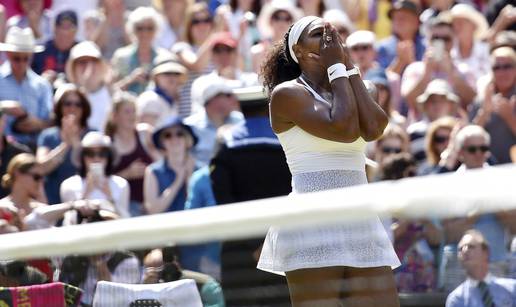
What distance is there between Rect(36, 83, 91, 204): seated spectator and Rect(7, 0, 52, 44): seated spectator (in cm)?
176

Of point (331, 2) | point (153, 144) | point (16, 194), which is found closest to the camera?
point (16, 194)

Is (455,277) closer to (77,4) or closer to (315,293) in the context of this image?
(315,293)

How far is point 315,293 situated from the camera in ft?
16.3

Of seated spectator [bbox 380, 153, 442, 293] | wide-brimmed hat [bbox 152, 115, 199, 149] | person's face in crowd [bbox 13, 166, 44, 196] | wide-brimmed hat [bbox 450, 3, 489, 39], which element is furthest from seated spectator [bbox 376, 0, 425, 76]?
seated spectator [bbox 380, 153, 442, 293]

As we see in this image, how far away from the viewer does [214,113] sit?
31.9 feet

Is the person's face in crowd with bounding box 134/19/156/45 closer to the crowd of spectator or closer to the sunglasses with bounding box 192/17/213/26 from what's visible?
the crowd of spectator

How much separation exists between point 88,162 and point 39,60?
229 centimetres

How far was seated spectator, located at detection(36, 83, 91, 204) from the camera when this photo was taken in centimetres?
960

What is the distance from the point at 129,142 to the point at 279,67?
451cm

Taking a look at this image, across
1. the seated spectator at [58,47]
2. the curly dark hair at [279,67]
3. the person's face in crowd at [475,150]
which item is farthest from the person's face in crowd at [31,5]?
the curly dark hair at [279,67]

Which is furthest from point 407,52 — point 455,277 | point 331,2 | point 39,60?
point 455,277

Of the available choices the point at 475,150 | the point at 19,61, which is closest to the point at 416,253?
the point at 475,150

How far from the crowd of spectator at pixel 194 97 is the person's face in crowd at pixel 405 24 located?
13mm

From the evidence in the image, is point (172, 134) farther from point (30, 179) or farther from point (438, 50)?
point (438, 50)
